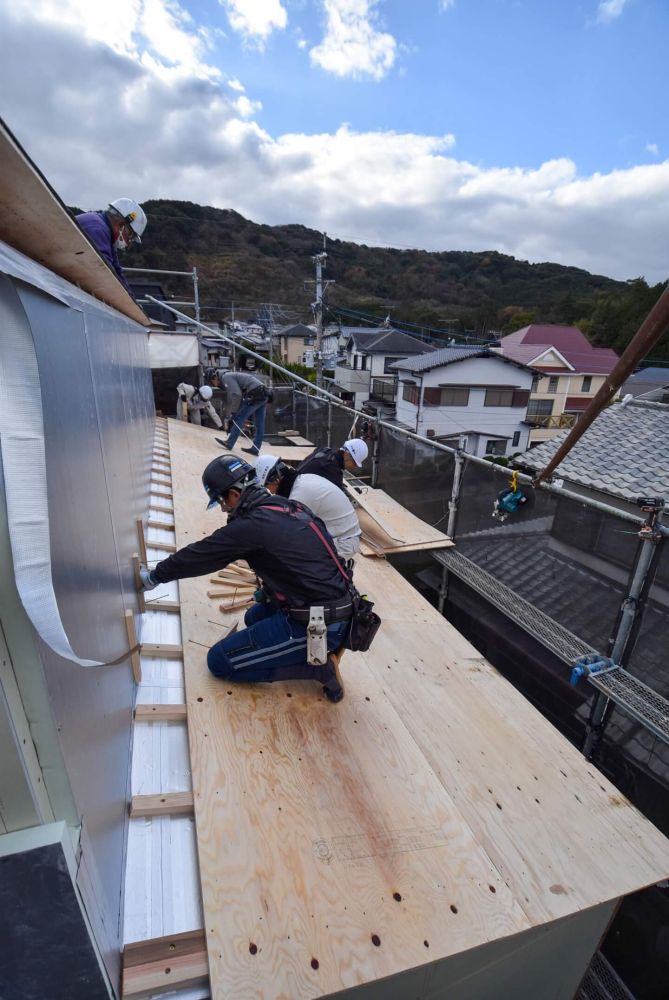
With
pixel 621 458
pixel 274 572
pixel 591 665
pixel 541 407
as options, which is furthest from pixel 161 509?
pixel 541 407

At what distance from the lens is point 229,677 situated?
2.93 m

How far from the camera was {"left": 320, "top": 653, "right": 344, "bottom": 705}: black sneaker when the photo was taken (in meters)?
Result: 2.93

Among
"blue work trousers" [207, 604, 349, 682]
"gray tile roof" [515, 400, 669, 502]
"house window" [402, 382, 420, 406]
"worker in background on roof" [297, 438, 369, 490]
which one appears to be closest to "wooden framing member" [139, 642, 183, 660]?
"blue work trousers" [207, 604, 349, 682]

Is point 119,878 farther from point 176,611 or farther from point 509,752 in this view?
point 509,752

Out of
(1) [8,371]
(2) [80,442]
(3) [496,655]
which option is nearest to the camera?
(1) [8,371]

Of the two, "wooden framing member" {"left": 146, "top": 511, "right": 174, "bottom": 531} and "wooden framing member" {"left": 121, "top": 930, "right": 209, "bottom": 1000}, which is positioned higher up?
"wooden framing member" {"left": 146, "top": 511, "right": 174, "bottom": 531}

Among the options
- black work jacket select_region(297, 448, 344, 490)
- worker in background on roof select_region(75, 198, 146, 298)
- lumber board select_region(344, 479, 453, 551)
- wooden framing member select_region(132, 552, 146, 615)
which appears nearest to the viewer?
wooden framing member select_region(132, 552, 146, 615)

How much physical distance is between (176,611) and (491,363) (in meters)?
28.4

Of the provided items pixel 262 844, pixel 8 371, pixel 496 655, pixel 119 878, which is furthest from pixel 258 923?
pixel 496 655

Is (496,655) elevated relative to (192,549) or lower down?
lower down

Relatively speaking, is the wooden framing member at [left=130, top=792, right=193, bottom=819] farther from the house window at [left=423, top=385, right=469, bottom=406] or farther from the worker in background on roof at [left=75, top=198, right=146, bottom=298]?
the house window at [left=423, top=385, right=469, bottom=406]

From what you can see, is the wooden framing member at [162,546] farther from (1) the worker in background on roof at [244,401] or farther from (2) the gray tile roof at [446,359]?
(2) the gray tile roof at [446,359]

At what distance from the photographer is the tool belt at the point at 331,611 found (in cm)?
282

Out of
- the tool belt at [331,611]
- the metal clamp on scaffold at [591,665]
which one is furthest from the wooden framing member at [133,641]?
the metal clamp on scaffold at [591,665]
